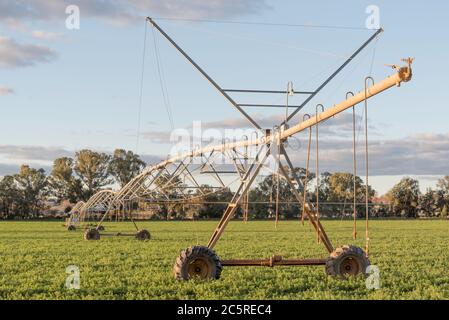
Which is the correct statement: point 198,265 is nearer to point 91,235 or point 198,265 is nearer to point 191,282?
point 191,282

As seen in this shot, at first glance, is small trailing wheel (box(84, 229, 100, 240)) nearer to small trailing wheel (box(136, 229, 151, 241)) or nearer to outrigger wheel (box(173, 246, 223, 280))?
small trailing wheel (box(136, 229, 151, 241))

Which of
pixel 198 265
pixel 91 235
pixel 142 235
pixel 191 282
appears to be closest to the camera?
pixel 191 282

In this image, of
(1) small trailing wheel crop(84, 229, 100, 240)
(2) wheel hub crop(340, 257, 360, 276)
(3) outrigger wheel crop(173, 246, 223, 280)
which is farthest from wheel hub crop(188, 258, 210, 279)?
(1) small trailing wheel crop(84, 229, 100, 240)

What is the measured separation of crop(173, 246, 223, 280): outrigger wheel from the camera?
529 inches

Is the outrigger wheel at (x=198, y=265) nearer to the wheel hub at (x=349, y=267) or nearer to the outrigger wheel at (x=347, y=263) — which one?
the outrigger wheel at (x=347, y=263)

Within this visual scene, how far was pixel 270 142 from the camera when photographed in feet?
51.3

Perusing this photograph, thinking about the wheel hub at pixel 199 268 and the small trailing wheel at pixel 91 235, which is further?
the small trailing wheel at pixel 91 235

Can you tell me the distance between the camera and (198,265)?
44.6ft

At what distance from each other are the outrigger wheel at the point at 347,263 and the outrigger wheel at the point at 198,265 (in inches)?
94.3

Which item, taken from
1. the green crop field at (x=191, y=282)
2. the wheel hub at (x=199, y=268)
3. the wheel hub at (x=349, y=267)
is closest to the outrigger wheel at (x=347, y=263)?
the wheel hub at (x=349, y=267)

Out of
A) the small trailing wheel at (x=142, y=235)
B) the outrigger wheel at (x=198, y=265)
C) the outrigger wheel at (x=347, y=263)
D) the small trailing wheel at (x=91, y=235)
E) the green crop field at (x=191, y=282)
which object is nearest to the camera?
the green crop field at (x=191, y=282)

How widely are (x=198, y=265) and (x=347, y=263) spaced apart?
10.4ft

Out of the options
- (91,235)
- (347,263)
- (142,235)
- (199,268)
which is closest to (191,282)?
(199,268)

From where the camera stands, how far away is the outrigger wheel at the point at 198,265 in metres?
13.4
